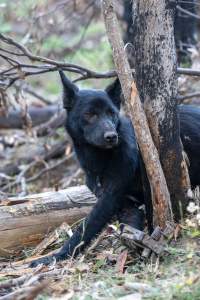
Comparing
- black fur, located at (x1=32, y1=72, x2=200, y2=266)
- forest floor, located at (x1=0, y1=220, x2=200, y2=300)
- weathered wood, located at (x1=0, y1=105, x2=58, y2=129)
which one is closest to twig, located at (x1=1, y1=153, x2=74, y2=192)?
weathered wood, located at (x1=0, y1=105, x2=58, y2=129)

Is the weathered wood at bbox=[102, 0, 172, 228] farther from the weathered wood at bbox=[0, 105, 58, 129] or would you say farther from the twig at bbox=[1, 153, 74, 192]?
the weathered wood at bbox=[0, 105, 58, 129]

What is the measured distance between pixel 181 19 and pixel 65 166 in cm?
292

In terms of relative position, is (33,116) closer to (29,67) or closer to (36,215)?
(29,67)

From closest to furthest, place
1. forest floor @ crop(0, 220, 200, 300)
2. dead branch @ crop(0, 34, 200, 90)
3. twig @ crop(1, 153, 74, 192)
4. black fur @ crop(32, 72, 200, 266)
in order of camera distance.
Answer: forest floor @ crop(0, 220, 200, 300) < black fur @ crop(32, 72, 200, 266) < dead branch @ crop(0, 34, 200, 90) < twig @ crop(1, 153, 74, 192)

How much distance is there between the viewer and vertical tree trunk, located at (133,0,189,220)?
490 cm

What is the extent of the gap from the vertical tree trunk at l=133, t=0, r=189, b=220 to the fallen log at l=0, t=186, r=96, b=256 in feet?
5.13

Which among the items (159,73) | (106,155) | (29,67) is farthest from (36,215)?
(159,73)

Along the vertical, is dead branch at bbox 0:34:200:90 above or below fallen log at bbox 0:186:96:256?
above

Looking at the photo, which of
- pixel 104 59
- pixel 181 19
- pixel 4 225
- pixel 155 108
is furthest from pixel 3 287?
pixel 104 59

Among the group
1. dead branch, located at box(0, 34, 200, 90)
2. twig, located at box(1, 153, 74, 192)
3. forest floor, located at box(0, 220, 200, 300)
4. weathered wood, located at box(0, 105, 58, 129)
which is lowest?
forest floor, located at box(0, 220, 200, 300)

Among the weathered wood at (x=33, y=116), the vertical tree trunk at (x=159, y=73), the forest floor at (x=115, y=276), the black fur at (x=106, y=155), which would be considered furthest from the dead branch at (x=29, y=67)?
the weathered wood at (x=33, y=116)

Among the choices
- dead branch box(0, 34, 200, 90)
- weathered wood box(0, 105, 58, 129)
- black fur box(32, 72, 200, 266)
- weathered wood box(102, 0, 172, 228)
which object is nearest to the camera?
weathered wood box(102, 0, 172, 228)

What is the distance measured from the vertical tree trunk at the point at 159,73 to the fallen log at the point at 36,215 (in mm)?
1565

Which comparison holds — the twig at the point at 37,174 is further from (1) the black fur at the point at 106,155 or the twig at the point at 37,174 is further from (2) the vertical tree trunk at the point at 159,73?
(2) the vertical tree trunk at the point at 159,73
